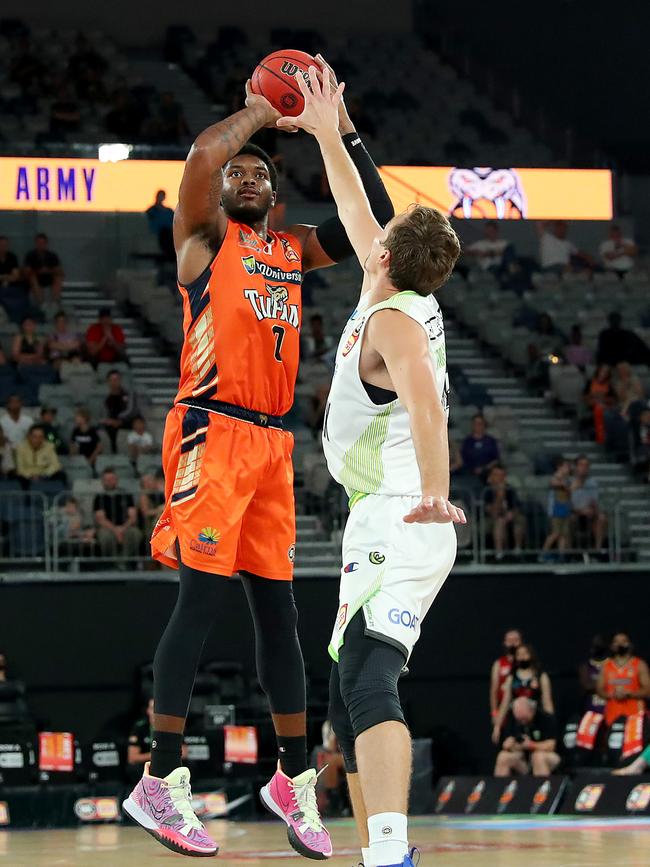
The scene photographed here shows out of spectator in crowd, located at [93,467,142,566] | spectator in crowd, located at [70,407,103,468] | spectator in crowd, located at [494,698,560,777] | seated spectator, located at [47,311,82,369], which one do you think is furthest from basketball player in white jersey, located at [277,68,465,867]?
seated spectator, located at [47,311,82,369]

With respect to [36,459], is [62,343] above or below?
above

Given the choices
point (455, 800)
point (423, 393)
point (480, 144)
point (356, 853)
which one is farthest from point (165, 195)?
point (423, 393)

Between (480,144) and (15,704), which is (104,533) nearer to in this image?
(15,704)

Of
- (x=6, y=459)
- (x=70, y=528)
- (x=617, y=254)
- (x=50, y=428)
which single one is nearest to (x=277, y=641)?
(x=70, y=528)

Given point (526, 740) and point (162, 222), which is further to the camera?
point (162, 222)

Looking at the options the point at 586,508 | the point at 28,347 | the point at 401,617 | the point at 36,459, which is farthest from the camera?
the point at 28,347

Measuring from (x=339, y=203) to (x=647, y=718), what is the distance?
8616 millimetres

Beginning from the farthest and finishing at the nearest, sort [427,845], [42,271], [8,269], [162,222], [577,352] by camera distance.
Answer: [162,222], [577,352], [42,271], [8,269], [427,845]

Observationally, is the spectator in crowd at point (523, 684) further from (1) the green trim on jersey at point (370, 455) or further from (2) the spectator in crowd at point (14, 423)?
(1) the green trim on jersey at point (370, 455)

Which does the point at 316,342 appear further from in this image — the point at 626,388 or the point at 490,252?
the point at 490,252

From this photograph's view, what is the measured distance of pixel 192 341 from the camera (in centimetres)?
612

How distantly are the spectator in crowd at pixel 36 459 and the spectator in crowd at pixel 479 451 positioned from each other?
14.4 feet

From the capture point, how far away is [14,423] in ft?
52.8

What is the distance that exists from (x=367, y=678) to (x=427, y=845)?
473cm
